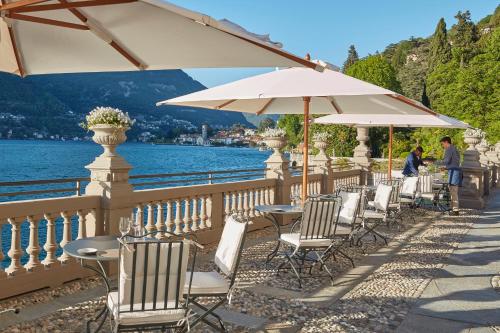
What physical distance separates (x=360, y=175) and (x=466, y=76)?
28.9 metres

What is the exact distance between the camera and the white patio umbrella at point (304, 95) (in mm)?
5539

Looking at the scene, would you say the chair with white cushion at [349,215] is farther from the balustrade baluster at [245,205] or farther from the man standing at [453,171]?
the man standing at [453,171]

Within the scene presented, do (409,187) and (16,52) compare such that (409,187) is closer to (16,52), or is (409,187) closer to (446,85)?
(16,52)

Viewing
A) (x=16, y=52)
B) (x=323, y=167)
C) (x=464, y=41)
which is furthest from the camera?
(x=464, y=41)

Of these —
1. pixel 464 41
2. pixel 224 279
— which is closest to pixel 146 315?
pixel 224 279

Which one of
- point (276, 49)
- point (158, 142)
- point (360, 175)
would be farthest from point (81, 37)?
point (158, 142)

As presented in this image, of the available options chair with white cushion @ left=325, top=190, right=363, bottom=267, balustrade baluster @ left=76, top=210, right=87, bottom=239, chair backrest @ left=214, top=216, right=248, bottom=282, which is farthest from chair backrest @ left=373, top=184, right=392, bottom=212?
balustrade baluster @ left=76, top=210, right=87, bottom=239

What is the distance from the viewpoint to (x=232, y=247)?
3.94 metres

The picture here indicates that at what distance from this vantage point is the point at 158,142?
98750 millimetres

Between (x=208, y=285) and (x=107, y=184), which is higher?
(x=107, y=184)

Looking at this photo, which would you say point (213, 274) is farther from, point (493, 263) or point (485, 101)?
point (485, 101)

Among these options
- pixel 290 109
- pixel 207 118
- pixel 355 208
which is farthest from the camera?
pixel 207 118

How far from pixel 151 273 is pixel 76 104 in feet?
329

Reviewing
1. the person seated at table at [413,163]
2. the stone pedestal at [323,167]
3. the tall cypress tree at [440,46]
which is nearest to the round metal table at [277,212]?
the stone pedestal at [323,167]
